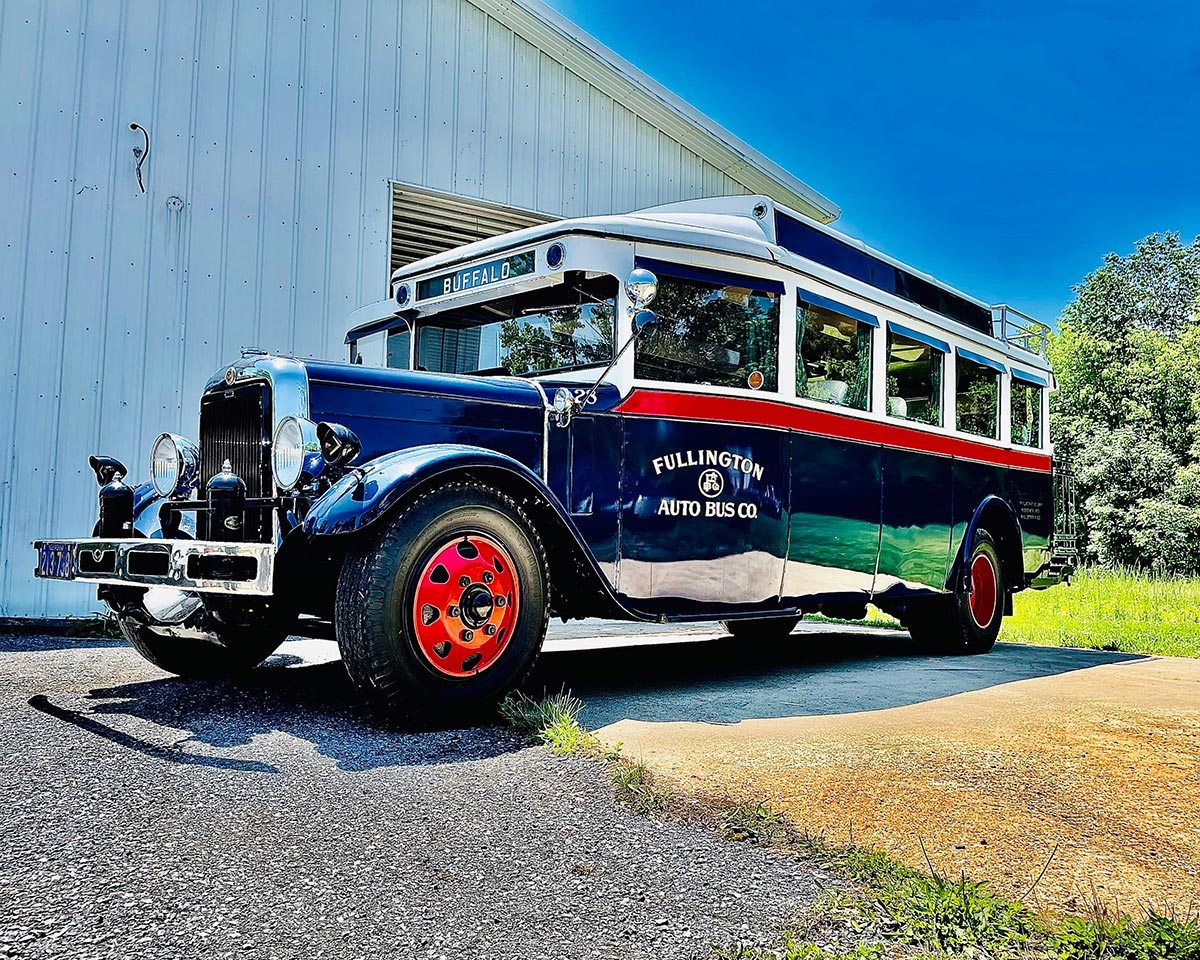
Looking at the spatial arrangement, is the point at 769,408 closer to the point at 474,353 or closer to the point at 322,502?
the point at 474,353

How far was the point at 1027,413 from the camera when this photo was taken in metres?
9.07

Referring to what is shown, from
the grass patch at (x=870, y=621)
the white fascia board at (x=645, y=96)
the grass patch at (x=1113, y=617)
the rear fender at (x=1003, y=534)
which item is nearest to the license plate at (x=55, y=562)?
the rear fender at (x=1003, y=534)

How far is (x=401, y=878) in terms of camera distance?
8.46ft

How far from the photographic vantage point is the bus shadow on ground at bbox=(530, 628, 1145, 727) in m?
4.95

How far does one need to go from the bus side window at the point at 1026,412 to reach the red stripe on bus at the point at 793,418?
0.82 m

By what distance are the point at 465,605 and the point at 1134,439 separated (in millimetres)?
33803

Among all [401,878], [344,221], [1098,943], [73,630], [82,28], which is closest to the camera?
[1098,943]

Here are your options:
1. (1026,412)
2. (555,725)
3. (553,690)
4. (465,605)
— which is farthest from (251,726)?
(1026,412)

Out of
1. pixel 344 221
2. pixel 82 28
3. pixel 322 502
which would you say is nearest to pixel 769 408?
pixel 322 502

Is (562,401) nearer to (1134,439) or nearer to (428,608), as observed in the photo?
(428,608)

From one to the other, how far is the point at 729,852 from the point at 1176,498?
32709 mm

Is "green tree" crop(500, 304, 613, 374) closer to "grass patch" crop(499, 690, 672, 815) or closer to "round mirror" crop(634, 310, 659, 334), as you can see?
"round mirror" crop(634, 310, 659, 334)

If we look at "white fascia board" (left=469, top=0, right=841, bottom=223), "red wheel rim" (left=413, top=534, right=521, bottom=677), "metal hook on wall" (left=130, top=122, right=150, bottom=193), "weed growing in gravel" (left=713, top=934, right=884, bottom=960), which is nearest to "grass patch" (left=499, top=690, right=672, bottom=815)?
"red wheel rim" (left=413, top=534, right=521, bottom=677)

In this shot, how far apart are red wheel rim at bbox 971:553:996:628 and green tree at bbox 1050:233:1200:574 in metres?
25.1
